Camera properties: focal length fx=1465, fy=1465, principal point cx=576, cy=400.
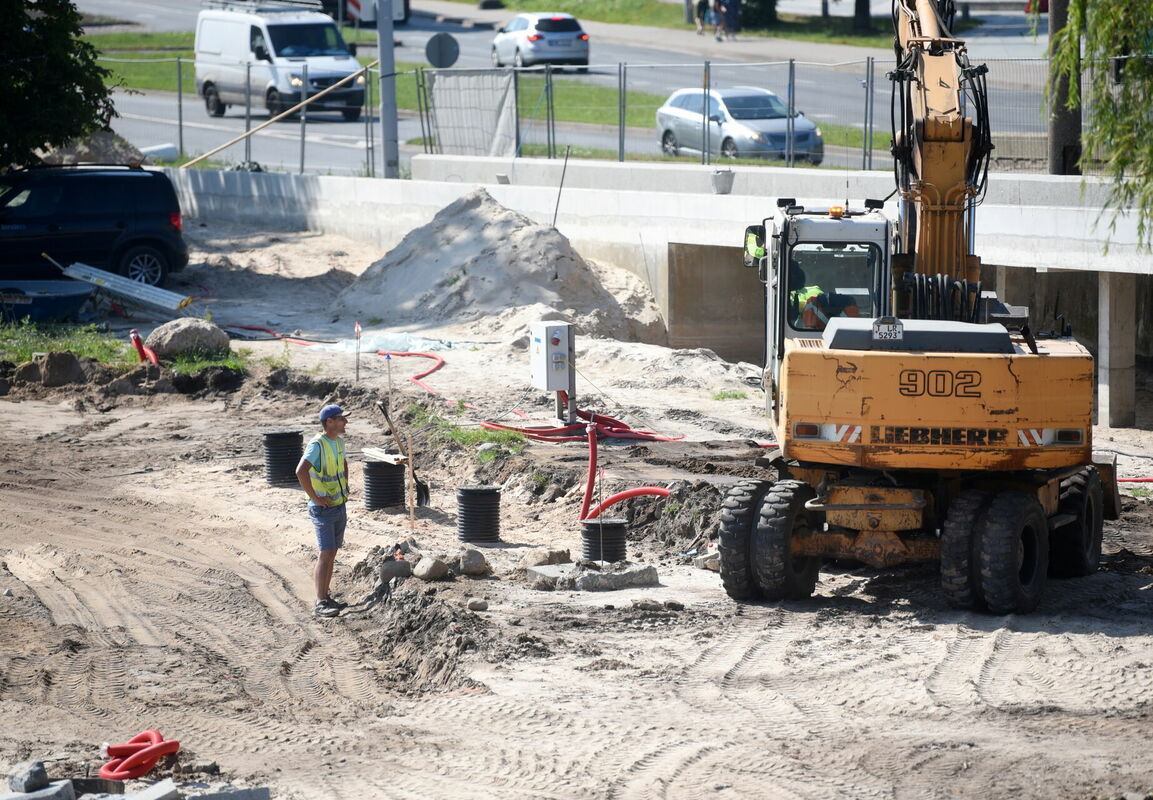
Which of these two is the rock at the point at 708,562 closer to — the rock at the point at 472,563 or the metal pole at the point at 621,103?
the rock at the point at 472,563

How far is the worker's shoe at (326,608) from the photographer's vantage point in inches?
423

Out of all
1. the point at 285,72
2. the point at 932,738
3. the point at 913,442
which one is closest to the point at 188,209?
the point at 285,72

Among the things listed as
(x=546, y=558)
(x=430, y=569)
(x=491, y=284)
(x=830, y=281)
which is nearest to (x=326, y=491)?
(x=430, y=569)

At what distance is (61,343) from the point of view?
19.6 metres

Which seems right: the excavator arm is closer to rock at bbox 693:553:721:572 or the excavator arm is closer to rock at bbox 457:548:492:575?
rock at bbox 693:553:721:572

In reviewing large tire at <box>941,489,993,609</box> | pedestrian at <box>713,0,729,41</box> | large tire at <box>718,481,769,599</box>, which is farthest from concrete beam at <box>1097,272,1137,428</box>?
pedestrian at <box>713,0,729,41</box>

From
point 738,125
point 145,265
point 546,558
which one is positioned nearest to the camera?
point 546,558

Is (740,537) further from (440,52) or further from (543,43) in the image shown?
(543,43)

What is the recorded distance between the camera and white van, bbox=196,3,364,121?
111ft

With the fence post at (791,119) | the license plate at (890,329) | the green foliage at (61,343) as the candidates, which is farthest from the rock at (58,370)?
the license plate at (890,329)

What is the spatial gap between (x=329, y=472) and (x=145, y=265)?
45.5 ft

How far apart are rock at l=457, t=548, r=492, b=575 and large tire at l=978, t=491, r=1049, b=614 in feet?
12.3

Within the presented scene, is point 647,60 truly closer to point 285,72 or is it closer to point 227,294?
point 285,72

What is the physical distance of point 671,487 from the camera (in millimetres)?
13180
